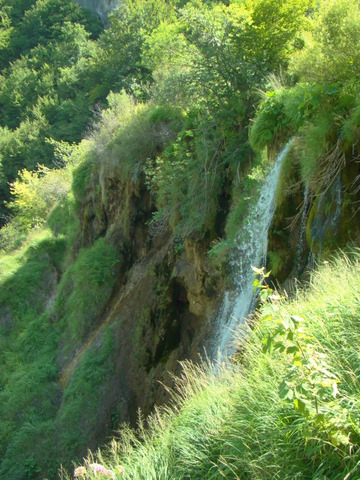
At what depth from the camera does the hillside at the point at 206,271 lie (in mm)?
3891

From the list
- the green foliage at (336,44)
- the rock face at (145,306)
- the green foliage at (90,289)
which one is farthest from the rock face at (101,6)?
the green foliage at (336,44)

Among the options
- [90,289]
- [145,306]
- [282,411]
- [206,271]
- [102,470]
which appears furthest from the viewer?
[90,289]

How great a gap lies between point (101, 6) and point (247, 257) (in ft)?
160

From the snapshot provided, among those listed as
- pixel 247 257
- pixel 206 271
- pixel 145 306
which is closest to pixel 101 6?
pixel 145 306

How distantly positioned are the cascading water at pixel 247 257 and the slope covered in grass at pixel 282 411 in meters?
2.83

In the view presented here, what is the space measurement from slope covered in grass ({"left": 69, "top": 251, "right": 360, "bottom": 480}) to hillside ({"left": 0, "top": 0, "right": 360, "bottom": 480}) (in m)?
0.02

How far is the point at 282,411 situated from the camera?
147 inches

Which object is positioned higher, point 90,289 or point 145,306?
point 90,289

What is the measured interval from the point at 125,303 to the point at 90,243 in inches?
185

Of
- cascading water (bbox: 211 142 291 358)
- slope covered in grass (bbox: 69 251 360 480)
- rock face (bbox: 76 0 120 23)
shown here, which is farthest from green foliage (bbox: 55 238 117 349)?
rock face (bbox: 76 0 120 23)

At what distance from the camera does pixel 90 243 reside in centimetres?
1781

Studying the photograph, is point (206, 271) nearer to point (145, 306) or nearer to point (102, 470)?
point (145, 306)

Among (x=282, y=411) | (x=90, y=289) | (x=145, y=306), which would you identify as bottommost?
(x=145, y=306)

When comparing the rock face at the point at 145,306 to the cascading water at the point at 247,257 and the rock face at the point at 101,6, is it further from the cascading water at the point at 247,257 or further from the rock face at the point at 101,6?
the rock face at the point at 101,6
